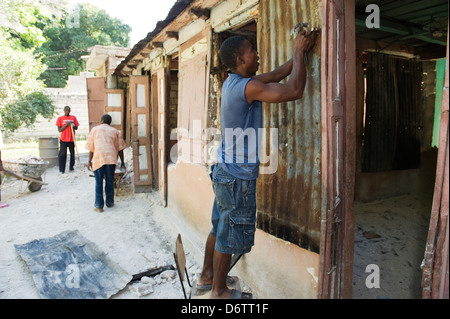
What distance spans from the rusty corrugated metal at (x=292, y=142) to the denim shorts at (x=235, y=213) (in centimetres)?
35

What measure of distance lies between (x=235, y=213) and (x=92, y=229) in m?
4.04

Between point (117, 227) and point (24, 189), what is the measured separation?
175 inches

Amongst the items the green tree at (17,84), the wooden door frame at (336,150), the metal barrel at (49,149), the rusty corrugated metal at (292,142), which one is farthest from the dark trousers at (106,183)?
the green tree at (17,84)

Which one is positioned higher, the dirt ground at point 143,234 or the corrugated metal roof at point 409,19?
the corrugated metal roof at point 409,19

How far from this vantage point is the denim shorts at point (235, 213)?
2359 mm

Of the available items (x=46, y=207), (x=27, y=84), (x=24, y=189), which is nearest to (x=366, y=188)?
(x=46, y=207)

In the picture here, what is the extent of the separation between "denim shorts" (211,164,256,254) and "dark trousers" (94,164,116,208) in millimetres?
4803

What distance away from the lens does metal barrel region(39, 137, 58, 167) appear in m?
10.8

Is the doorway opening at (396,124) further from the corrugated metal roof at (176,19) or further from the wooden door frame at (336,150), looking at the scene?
the wooden door frame at (336,150)

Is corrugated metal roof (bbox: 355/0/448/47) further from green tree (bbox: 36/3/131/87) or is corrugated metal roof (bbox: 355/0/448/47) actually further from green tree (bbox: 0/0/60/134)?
green tree (bbox: 36/3/131/87)

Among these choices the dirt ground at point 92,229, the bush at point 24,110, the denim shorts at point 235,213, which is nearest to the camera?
the denim shorts at point 235,213

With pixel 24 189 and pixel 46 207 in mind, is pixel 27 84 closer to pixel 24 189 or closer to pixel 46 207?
pixel 24 189

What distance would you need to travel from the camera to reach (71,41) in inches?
1129

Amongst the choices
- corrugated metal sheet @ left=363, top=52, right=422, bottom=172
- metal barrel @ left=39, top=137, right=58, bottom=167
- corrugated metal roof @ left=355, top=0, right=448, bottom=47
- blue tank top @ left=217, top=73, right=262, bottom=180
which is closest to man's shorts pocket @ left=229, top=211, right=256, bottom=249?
blue tank top @ left=217, top=73, right=262, bottom=180
